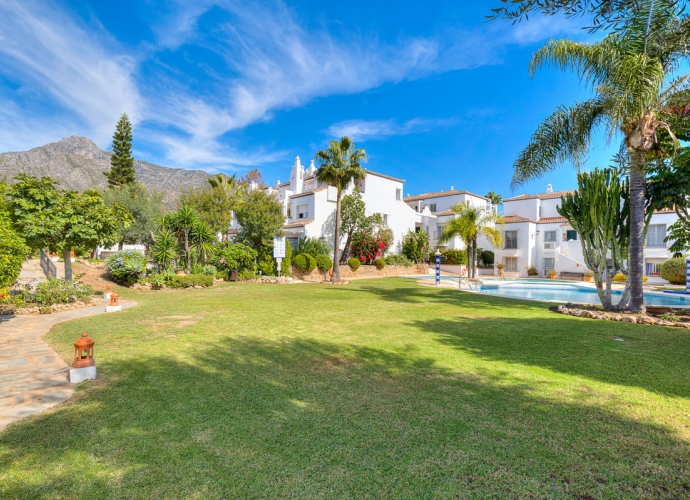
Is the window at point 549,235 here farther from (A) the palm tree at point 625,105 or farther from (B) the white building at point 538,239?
(A) the palm tree at point 625,105

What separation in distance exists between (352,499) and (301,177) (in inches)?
1553

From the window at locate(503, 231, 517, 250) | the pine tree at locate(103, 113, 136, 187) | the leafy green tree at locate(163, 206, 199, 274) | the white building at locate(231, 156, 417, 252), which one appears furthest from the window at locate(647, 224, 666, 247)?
the pine tree at locate(103, 113, 136, 187)

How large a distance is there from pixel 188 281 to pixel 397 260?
65.9ft

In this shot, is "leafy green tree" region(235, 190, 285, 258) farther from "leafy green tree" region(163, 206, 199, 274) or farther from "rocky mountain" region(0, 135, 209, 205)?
"rocky mountain" region(0, 135, 209, 205)

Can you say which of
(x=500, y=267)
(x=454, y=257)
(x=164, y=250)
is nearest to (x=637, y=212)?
(x=164, y=250)

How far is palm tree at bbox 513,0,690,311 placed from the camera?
29.9 ft

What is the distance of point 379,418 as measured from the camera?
3707mm

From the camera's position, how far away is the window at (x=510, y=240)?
1437 inches

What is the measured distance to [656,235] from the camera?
1163 inches

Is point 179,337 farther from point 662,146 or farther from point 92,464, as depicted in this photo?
point 662,146

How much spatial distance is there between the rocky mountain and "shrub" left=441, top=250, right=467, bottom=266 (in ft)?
233

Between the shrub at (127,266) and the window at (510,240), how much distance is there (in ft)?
112

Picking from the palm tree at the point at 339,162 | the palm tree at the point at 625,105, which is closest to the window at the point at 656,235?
the palm tree at the point at 625,105

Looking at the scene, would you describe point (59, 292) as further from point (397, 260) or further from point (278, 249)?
point (397, 260)
